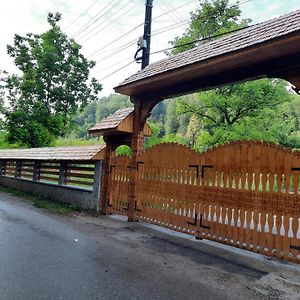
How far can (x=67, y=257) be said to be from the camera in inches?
183

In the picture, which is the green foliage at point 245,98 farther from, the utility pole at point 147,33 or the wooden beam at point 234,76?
the wooden beam at point 234,76

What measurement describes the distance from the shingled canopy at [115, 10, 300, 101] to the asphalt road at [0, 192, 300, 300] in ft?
10.3

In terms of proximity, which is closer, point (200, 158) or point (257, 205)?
point (257, 205)

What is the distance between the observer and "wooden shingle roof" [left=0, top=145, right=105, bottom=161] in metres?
9.06

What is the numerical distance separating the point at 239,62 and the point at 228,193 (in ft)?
7.80

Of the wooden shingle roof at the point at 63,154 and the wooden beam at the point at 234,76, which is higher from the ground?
the wooden beam at the point at 234,76

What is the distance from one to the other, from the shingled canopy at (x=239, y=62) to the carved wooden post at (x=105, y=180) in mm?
2512

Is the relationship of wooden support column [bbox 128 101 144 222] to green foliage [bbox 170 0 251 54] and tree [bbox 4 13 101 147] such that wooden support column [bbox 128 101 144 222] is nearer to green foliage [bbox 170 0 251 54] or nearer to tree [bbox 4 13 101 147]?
green foliage [bbox 170 0 251 54]

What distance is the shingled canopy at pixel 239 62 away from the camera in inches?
181

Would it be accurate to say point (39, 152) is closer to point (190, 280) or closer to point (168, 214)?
point (168, 214)

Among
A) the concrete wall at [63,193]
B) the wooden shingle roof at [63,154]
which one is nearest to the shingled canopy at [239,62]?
the wooden shingle roof at [63,154]

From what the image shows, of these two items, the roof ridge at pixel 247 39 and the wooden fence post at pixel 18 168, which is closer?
the roof ridge at pixel 247 39

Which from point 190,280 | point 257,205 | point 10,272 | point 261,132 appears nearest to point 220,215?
point 257,205

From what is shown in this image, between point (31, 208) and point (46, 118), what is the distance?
1423 cm
